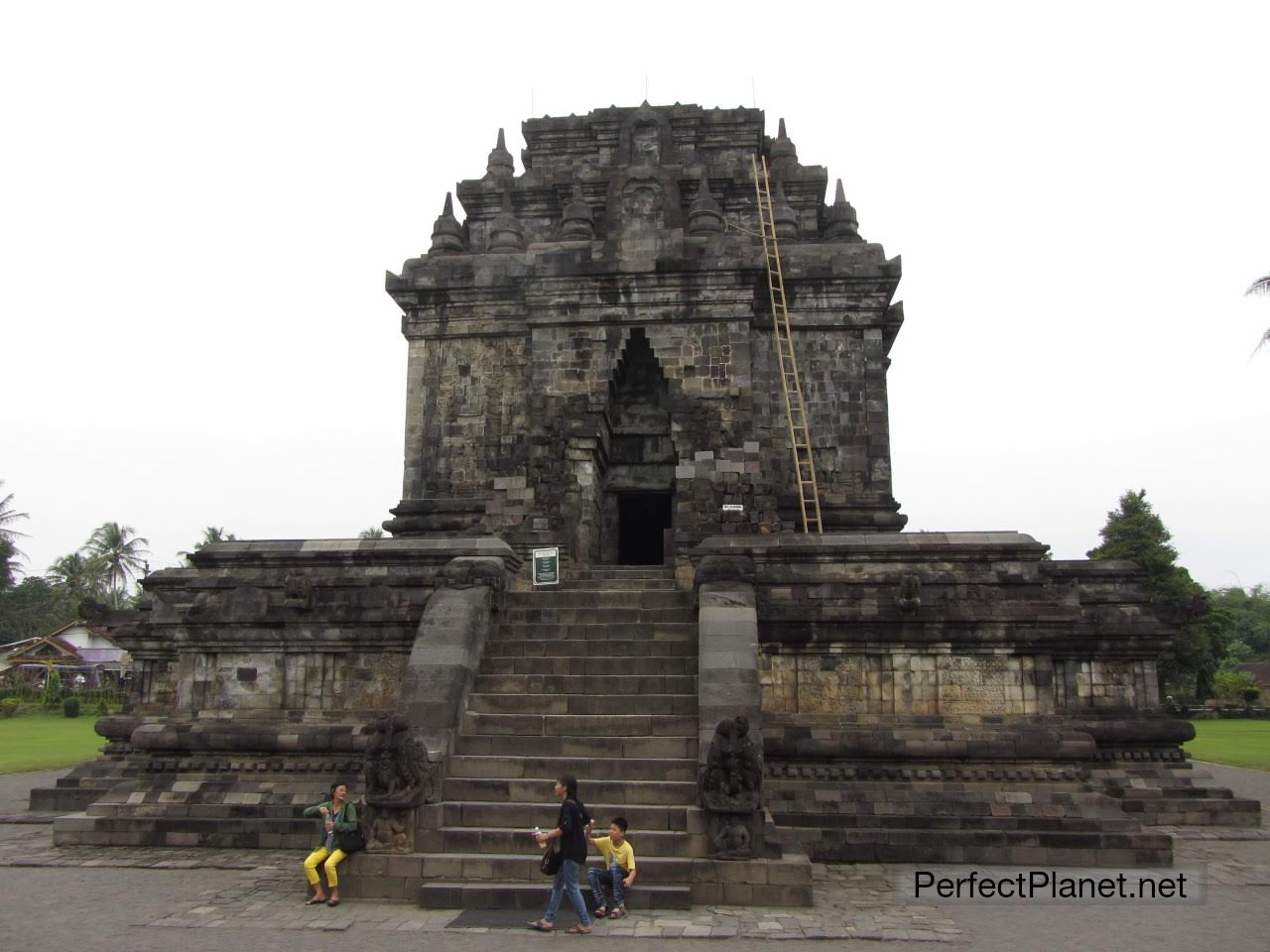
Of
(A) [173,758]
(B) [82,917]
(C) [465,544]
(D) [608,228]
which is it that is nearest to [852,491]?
(D) [608,228]

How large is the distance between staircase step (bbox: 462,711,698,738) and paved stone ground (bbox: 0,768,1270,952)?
2.05 meters

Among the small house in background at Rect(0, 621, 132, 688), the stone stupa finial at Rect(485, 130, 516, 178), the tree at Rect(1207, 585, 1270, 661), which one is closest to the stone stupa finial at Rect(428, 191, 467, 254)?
the stone stupa finial at Rect(485, 130, 516, 178)

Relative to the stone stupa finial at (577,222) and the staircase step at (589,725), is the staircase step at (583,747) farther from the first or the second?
the stone stupa finial at (577,222)

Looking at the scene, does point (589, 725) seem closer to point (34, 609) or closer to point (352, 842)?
point (352, 842)

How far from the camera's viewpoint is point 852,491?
1853 cm

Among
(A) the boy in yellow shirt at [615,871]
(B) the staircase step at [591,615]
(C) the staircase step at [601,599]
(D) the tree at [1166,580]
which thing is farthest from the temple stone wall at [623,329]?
A: (D) the tree at [1166,580]

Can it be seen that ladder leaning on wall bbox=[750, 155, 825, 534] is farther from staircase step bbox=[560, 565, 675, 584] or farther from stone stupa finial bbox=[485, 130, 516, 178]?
stone stupa finial bbox=[485, 130, 516, 178]

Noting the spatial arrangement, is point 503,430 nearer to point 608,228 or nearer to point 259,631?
point 608,228

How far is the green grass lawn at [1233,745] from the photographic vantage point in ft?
73.9

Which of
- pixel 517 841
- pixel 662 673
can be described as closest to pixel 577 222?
pixel 662 673

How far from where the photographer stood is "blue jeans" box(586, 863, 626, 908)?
8.12m

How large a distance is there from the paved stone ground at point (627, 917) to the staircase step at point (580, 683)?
253cm

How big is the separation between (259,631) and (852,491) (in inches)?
430

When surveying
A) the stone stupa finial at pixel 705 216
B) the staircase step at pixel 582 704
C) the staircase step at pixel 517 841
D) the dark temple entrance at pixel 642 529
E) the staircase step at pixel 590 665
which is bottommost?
the staircase step at pixel 517 841
